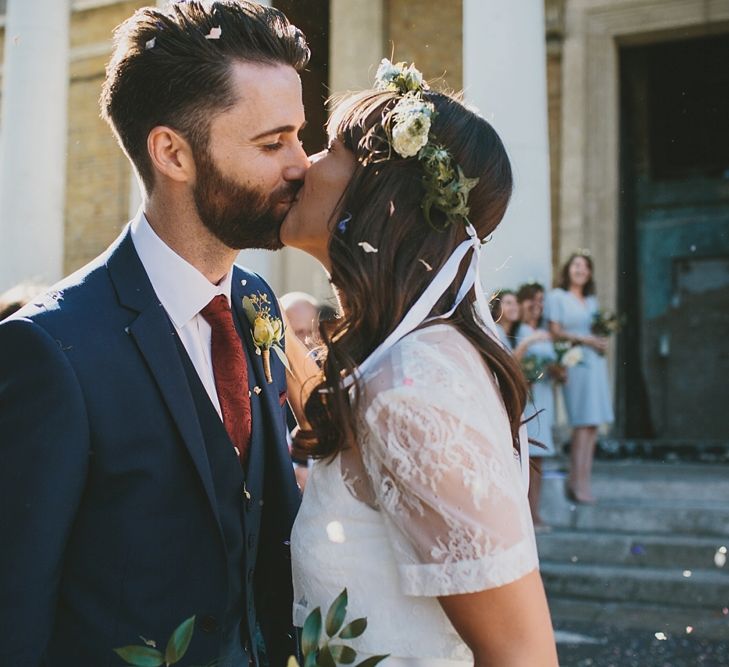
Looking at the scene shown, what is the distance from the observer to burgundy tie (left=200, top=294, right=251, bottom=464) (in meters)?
2.39

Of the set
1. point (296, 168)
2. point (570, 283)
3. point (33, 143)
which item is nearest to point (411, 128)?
point (296, 168)

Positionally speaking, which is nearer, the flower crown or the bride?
the bride

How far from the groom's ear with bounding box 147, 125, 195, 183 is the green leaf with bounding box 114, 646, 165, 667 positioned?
4.41ft

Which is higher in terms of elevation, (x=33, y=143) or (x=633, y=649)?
(x=33, y=143)

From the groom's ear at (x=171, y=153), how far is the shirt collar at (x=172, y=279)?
0.17 m

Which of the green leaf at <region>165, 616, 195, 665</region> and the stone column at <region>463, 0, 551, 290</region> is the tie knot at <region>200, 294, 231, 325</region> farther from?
the stone column at <region>463, 0, 551, 290</region>

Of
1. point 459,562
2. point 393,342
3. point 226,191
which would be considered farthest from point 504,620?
point 226,191

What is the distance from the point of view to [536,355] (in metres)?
7.62

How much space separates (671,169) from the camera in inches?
504

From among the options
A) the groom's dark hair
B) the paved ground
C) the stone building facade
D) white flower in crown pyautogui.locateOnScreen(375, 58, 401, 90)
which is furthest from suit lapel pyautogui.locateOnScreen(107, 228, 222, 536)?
the stone building facade

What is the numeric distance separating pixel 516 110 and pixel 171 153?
6.51 m

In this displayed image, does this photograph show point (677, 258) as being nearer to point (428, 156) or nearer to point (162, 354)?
point (428, 156)

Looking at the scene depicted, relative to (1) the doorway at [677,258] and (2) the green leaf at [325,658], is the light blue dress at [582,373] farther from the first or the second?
(2) the green leaf at [325,658]

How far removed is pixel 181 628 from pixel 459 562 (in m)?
0.55
